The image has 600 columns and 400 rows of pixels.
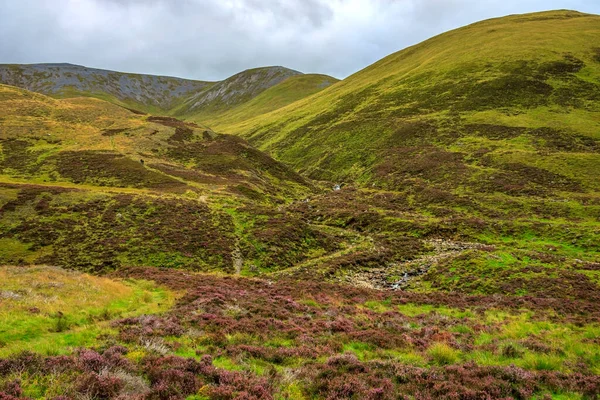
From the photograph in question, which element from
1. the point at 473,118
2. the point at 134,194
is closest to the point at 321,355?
the point at 134,194

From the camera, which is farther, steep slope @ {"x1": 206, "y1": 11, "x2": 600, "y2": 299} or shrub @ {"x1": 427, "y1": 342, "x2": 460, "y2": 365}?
steep slope @ {"x1": 206, "y1": 11, "x2": 600, "y2": 299}

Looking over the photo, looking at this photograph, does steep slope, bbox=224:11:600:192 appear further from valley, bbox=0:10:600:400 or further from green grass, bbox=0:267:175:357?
green grass, bbox=0:267:175:357

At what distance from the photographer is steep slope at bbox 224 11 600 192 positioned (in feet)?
225

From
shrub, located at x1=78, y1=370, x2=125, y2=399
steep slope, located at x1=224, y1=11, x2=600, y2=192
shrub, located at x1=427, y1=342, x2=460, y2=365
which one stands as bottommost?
shrub, located at x1=427, y1=342, x2=460, y2=365

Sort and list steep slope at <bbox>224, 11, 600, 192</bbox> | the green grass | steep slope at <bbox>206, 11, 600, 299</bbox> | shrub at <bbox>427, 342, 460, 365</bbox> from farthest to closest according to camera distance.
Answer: steep slope at <bbox>224, 11, 600, 192</bbox>
steep slope at <bbox>206, 11, 600, 299</bbox>
shrub at <bbox>427, 342, 460, 365</bbox>
the green grass

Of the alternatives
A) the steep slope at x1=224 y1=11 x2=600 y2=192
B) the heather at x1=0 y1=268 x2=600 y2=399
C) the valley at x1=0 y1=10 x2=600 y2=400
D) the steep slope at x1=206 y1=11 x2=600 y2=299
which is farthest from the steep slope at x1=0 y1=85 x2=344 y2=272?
the steep slope at x1=224 y1=11 x2=600 y2=192

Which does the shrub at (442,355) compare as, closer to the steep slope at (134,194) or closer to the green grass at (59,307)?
the green grass at (59,307)

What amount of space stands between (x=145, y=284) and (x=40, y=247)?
1794 centimetres

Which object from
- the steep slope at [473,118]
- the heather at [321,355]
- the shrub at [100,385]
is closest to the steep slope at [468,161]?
the steep slope at [473,118]

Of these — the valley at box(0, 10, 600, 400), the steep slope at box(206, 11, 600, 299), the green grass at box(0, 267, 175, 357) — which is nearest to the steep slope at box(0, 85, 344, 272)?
the valley at box(0, 10, 600, 400)

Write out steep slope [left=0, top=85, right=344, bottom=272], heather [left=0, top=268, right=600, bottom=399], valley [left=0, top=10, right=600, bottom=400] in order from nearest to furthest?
heather [left=0, top=268, right=600, bottom=399] → valley [left=0, top=10, right=600, bottom=400] → steep slope [left=0, top=85, right=344, bottom=272]

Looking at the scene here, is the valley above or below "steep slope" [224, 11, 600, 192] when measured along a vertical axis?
below

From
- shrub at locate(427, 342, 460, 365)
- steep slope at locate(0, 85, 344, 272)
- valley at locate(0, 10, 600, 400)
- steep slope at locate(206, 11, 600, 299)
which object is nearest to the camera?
valley at locate(0, 10, 600, 400)

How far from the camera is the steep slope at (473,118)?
225 feet
